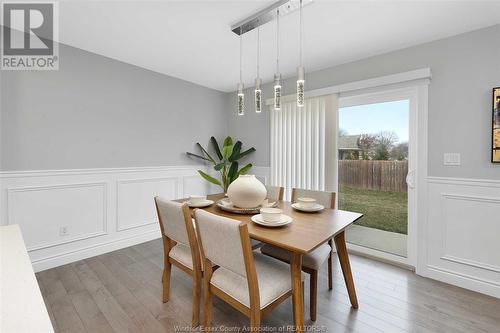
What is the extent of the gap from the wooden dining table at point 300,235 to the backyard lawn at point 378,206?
1195mm

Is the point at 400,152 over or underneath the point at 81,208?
over

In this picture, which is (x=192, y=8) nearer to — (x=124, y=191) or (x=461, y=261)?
(x=124, y=191)

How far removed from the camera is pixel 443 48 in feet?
7.64

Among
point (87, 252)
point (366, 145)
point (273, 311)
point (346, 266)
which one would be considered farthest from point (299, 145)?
point (87, 252)

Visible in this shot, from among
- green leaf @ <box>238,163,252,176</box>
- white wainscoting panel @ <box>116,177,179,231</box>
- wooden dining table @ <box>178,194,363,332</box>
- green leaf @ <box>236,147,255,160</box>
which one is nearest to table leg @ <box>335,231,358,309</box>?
wooden dining table @ <box>178,194,363,332</box>

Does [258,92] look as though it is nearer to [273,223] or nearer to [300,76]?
[300,76]

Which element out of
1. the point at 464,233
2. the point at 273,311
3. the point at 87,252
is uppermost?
the point at 464,233

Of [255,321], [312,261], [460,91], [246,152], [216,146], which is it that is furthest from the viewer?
[216,146]

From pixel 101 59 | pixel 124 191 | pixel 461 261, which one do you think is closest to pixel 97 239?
pixel 124 191

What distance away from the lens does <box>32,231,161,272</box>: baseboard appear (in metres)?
2.49

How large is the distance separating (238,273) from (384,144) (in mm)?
2345

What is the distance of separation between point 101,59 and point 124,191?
5.39 feet

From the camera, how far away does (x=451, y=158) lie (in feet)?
7.52

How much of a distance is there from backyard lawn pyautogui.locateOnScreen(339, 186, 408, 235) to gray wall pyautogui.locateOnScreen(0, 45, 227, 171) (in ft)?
8.00
